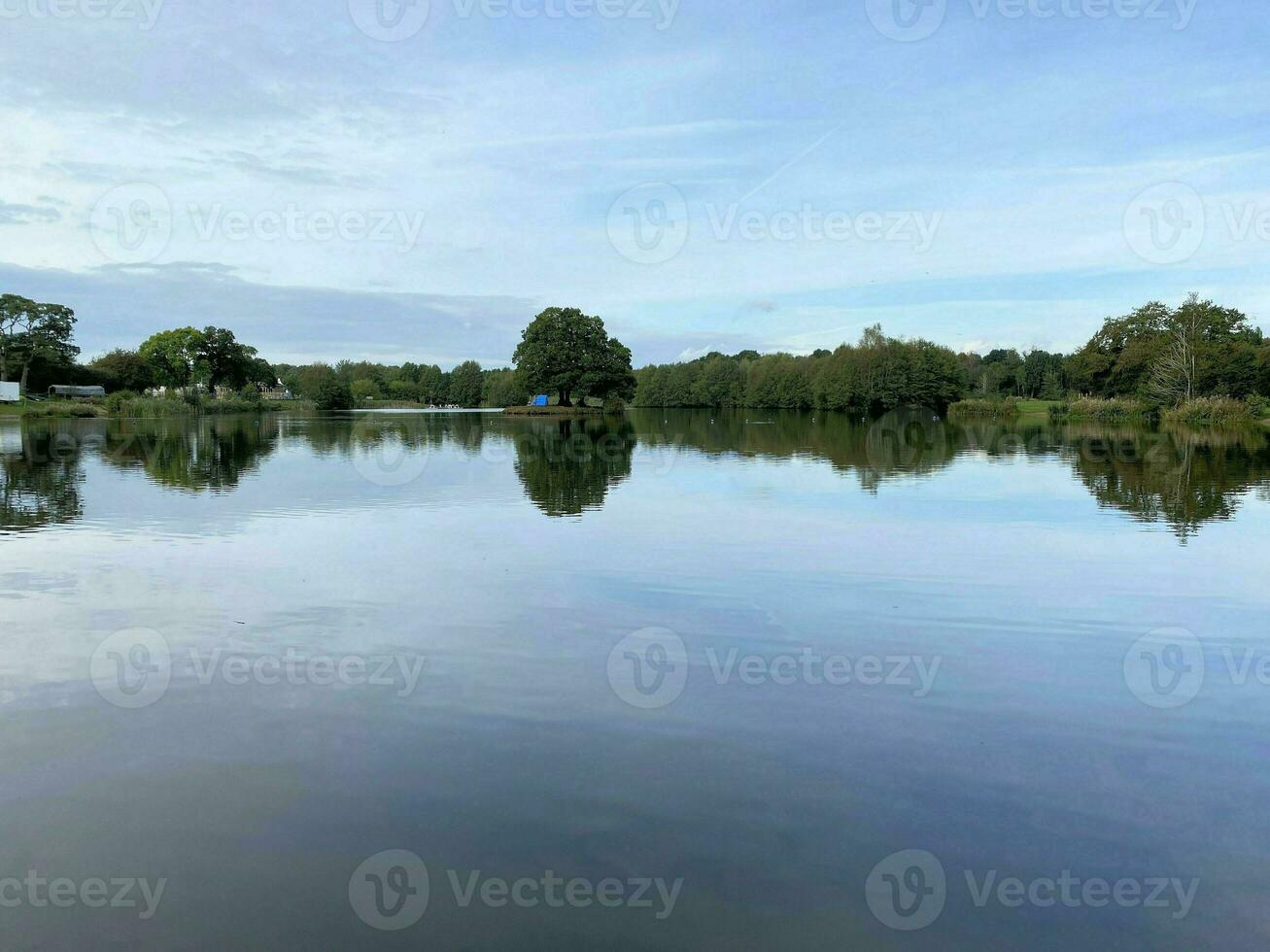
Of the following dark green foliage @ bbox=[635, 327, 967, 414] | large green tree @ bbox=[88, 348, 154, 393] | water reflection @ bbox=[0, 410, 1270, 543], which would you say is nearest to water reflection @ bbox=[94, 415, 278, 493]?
water reflection @ bbox=[0, 410, 1270, 543]

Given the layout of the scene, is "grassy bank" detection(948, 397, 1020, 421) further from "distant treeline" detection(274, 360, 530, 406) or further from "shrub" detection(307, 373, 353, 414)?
"shrub" detection(307, 373, 353, 414)

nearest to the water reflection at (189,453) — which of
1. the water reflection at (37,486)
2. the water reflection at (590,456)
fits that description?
the water reflection at (590,456)

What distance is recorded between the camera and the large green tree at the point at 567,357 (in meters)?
87.6

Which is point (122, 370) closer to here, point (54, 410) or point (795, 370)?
point (54, 410)

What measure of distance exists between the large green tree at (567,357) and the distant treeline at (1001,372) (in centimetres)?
3019

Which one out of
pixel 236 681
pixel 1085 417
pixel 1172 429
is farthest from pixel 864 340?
pixel 236 681

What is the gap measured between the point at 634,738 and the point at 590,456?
27.1 metres

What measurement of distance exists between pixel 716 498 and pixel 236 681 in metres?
13.7

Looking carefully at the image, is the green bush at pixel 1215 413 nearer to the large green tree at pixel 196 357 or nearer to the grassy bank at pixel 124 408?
the grassy bank at pixel 124 408

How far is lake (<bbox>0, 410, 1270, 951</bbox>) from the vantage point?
14.4 ft

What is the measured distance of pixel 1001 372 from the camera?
12875cm

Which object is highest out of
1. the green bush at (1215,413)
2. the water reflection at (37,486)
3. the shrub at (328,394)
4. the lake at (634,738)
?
the shrub at (328,394)

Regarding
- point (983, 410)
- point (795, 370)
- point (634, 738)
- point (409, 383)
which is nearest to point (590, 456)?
point (634, 738)

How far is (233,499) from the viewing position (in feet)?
64.6
